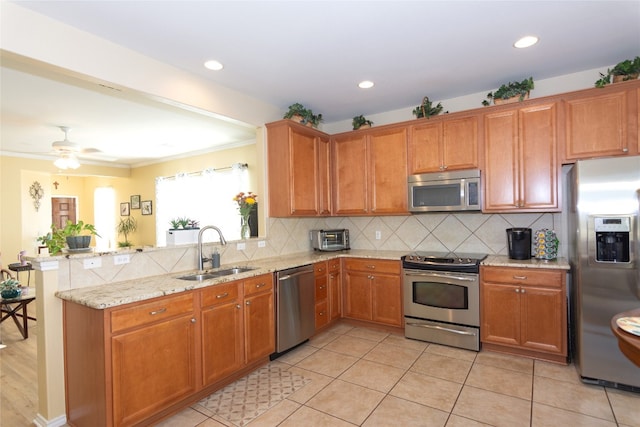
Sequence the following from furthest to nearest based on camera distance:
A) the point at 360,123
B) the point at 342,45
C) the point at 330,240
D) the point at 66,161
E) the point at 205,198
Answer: the point at 205,198 < the point at 66,161 < the point at 330,240 < the point at 360,123 < the point at 342,45

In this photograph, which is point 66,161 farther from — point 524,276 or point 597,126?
point 597,126

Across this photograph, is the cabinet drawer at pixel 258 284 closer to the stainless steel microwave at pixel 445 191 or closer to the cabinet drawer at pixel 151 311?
the cabinet drawer at pixel 151 311

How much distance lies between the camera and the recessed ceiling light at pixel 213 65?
9.12ft

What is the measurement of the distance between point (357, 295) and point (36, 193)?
268 inches

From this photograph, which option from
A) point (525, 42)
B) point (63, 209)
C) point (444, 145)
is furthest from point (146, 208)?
point (525, 42)

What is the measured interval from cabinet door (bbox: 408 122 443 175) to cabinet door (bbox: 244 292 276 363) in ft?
7.12

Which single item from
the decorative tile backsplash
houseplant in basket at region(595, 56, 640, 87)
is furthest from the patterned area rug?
houseplant in basket at region(595, 56, 640, 87)

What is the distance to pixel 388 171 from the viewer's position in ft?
12.9

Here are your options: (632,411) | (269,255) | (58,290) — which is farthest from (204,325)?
(632,411)

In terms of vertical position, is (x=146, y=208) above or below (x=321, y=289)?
above

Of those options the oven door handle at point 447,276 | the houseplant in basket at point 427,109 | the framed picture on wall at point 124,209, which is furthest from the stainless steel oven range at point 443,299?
the framed picture on wall at point 124,209

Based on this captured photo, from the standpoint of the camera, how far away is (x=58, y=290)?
217 cm

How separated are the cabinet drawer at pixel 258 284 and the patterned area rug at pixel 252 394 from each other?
72 cm

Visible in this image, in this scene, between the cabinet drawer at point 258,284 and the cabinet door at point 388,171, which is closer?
the cabinet drawer at point 258,284
